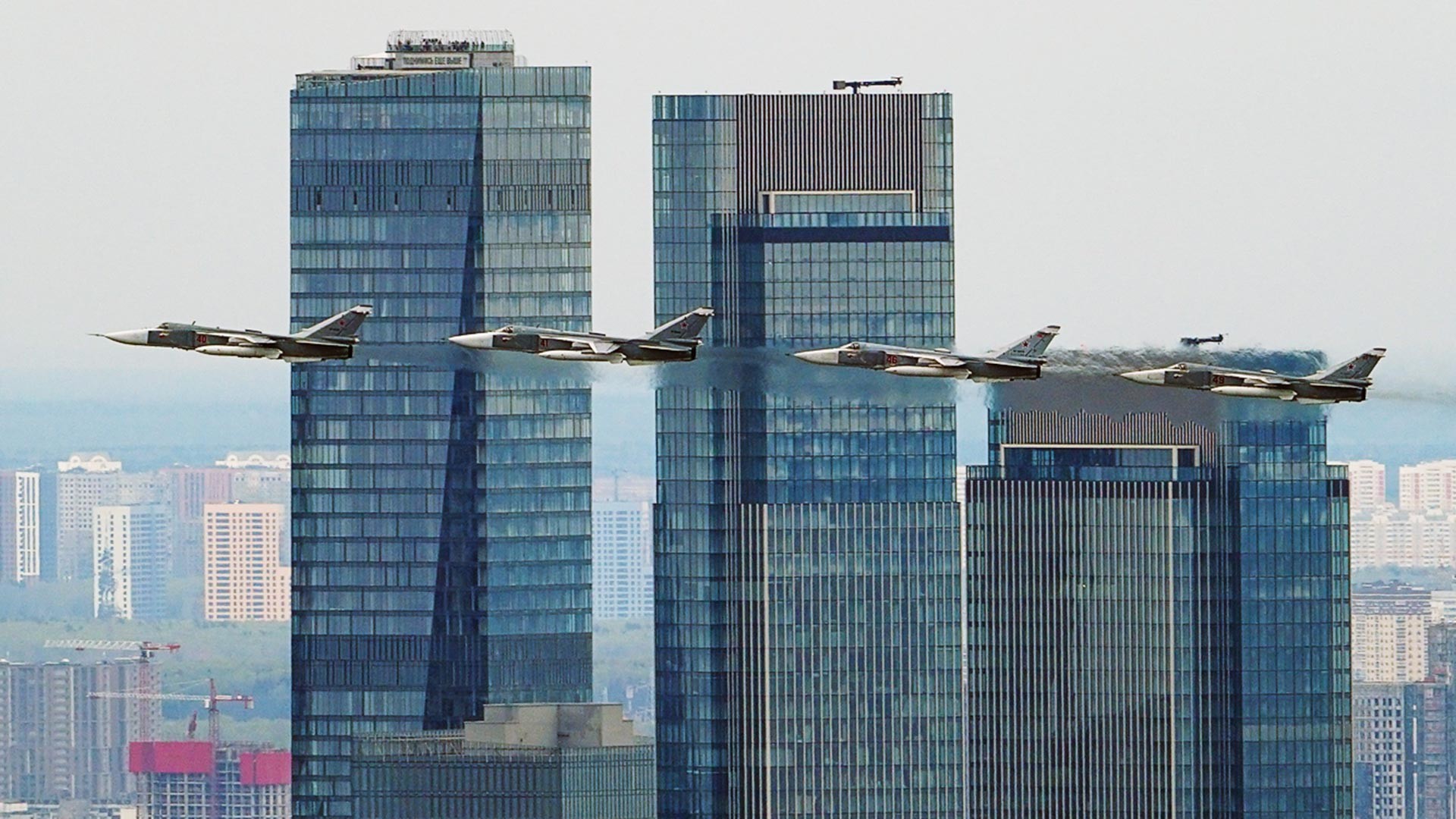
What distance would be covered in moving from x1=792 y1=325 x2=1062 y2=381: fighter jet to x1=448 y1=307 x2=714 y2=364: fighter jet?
7.55m

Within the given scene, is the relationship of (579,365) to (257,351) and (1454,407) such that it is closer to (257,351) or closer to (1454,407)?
(257,351)

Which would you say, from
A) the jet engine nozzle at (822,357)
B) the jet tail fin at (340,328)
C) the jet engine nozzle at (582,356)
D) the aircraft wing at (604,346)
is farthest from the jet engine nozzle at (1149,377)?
the jet tail fin at (340,328)

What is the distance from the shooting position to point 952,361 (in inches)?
6348

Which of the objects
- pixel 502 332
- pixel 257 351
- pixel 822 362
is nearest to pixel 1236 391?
pixel 822 362

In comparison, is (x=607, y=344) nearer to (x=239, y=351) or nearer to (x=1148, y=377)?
(x=239, y=351)

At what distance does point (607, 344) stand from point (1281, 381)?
31141 millimetres

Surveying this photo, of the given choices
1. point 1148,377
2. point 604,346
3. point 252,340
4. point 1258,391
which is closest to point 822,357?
point 604,346

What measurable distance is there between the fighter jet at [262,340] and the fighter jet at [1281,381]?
3701cm

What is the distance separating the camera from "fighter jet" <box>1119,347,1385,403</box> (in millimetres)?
155375

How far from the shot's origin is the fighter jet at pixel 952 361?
159375 millimetres

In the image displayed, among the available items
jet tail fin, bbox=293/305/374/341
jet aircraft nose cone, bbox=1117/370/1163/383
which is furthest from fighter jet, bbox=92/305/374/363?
jet aircraft nose cone, bbox=1117/370/1163/383

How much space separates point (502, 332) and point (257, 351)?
12.2m

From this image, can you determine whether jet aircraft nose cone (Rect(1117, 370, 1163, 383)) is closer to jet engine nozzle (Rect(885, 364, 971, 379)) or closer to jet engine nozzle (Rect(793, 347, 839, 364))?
jet engine nozzle (Rect(885, 364, 971, 379))

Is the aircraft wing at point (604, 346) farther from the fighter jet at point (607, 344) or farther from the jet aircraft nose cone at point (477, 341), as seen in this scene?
the jet aircraft nose cone at point (477, 341)
